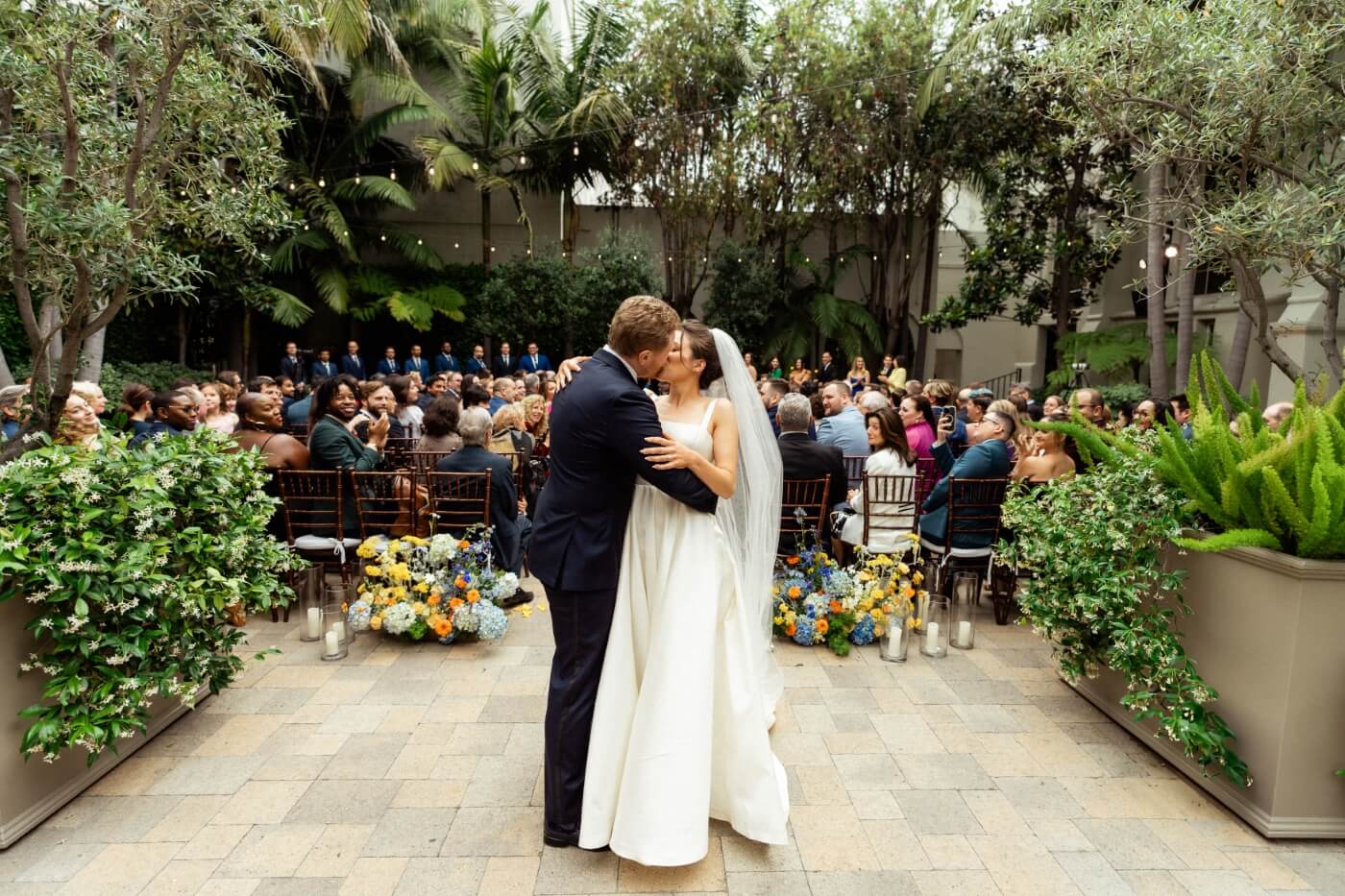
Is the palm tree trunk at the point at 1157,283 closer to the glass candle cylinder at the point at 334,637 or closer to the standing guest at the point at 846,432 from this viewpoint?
the standing guest at the point at 846,432

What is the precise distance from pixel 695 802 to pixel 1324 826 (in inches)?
94.5

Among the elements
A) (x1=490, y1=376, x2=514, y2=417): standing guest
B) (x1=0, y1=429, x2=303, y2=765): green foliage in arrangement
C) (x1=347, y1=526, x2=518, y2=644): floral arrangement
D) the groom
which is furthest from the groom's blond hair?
(x1=490, y1=376, x2=514, y2=417): standing guest

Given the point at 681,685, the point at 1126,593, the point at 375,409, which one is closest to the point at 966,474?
the point at 1126,593

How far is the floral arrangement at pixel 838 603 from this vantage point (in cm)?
487

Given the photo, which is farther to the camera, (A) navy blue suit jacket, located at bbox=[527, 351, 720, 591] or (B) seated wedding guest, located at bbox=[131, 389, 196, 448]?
(B) seated wedding guest, located at bbox=[131, 389, 196, 448]

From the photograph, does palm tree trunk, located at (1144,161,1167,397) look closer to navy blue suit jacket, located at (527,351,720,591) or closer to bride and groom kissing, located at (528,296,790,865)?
bride and groom kissing, located at (528,296,790,865)

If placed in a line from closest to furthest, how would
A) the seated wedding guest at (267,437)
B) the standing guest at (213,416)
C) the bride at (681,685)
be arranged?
the bride at (681,685) → the seated wedding guest at (267,437) → the standing guest at (213,416)

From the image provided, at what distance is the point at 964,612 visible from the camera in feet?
18.6

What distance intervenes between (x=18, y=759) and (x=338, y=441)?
2732 millimetres

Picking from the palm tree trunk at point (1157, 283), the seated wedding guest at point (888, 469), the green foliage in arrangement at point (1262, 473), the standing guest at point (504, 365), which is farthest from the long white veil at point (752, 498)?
the standing guest at point (504, 365)

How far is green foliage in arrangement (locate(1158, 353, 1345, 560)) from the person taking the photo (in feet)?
9.38

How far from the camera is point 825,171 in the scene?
17.2m

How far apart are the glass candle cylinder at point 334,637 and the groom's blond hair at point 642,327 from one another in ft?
9.68

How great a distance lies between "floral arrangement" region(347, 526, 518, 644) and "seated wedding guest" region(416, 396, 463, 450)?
109 cm
